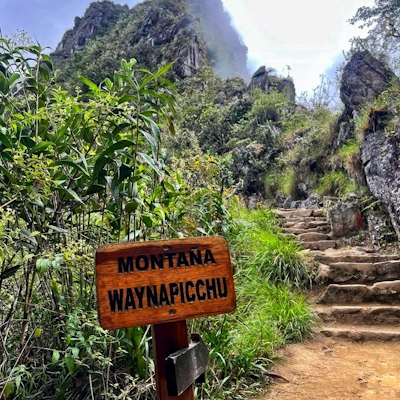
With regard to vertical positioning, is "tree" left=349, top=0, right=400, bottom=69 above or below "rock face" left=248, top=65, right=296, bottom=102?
below

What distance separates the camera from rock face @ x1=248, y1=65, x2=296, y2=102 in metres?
14.7

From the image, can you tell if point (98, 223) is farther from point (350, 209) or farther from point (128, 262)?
point (350, 209)

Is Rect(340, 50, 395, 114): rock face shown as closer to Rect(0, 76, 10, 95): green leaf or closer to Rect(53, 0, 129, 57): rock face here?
Rect(0, 76, 10, 95): green leaf

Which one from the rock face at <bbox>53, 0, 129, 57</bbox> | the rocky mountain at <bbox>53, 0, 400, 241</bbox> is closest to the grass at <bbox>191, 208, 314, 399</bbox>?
the rocky mountain at <bbox>53, 0, 400, 241</bbox>

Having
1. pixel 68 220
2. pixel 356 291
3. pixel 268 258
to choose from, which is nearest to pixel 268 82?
pixel 268 258

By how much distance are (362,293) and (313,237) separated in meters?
1.56

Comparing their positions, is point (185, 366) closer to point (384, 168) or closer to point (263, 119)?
point (384, 168)

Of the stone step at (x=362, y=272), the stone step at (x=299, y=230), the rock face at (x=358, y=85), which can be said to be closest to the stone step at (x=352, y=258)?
the stone step at (x=362, y=272)

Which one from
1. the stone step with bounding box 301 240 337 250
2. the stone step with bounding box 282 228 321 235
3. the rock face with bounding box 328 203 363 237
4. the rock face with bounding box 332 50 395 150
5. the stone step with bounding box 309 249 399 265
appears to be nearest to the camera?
the stone step with bounding box 309 249 399 265

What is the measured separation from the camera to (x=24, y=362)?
1555mm

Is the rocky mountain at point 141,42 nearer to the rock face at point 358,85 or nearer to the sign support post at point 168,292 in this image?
the rock face at point 358,85

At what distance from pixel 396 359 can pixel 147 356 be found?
199cm

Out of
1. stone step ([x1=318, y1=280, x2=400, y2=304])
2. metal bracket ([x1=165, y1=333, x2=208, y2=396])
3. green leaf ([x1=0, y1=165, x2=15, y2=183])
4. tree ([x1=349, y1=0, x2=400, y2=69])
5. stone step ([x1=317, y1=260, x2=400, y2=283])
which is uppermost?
tree ([x1=349, y1=0, x2=400, y2=69])

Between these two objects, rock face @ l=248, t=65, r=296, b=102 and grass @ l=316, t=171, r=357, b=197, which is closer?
grass @ l=316, t=171, r=357, b=197
